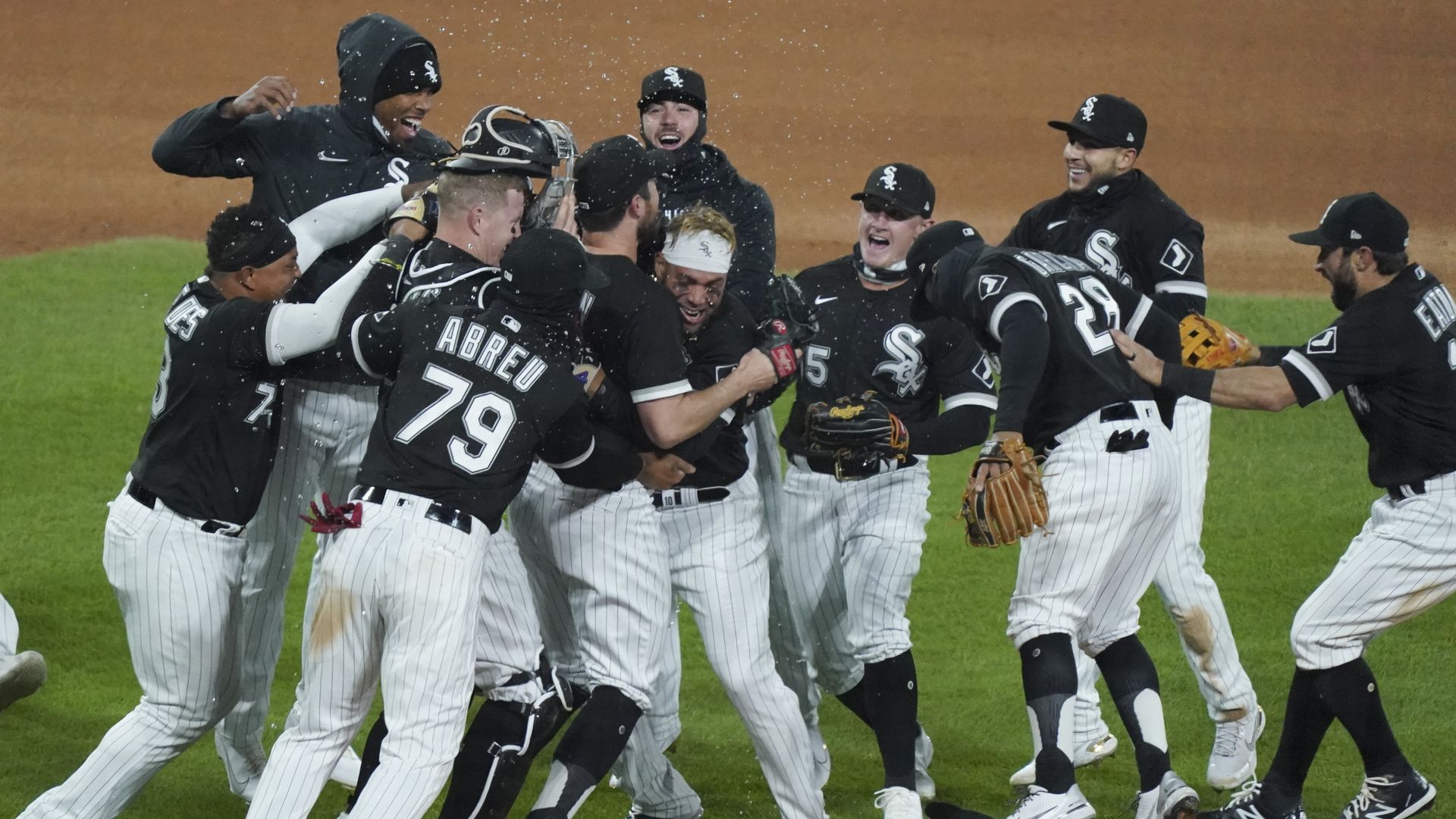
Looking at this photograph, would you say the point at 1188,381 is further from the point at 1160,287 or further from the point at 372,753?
the point at 372,753

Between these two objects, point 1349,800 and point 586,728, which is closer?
point 586,728

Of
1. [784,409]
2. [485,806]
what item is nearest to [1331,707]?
[485,806]

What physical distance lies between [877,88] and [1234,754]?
30.8 ft

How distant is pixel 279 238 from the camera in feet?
13.3

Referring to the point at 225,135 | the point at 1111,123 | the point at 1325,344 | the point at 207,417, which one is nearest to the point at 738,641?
the point at 207,417

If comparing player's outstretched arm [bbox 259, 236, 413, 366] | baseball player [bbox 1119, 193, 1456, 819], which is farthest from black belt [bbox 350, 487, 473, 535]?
baseball player [bbox 1119, 193, 1456, 819]

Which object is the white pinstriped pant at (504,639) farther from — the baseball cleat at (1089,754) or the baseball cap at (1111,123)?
the baseball cap at (1111,123)

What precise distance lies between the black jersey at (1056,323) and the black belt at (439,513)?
1492 millimetres

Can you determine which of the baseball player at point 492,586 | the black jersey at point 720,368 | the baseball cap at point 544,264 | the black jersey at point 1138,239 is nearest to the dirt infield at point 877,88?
the black jersey at point 1138,239

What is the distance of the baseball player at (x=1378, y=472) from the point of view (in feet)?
14.0

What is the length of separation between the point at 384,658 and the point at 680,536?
1001mm

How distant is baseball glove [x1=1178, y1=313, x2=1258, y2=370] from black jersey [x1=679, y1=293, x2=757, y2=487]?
132 cm

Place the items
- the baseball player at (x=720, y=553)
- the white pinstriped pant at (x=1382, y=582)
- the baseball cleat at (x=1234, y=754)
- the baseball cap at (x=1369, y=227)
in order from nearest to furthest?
the baseball player at (x=720, y=553) < the white pinstriped pant at (x=1382, y=582) < the baseball cap at (x=1369, y=227) < the baseball cleat at (x=1234, y=754)

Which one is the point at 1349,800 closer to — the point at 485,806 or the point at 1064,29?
the point at 485,806
